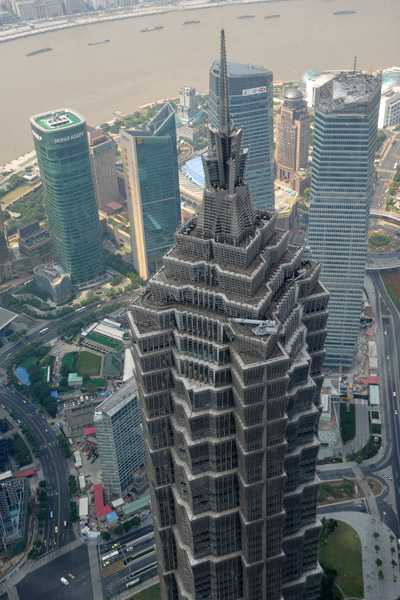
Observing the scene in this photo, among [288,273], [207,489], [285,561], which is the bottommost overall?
[285,561]

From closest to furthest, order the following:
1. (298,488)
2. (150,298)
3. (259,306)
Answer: (259,306)
(150,298)
(298,488)

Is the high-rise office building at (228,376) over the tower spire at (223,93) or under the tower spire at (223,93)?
under

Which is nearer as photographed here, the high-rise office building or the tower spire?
the tower spire

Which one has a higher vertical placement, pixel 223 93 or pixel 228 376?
pixel 223 93

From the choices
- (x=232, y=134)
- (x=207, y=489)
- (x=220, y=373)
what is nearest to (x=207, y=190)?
(x=232, y=134)

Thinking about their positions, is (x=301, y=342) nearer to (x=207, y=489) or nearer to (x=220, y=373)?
(x=220, y=373)

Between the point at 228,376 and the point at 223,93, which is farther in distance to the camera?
the point at 228,376

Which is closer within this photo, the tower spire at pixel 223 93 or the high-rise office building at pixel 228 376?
the tower spire at pixel 223 93

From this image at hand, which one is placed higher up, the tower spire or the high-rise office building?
the tower spire
